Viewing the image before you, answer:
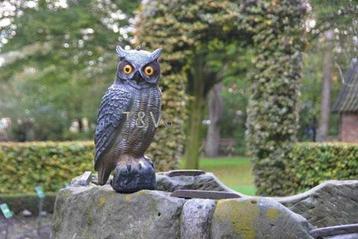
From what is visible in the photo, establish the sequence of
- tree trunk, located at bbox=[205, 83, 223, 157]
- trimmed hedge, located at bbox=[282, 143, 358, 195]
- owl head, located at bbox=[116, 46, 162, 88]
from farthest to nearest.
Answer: tree trunk, located at bbox=[205, 83, 223, 157]
trimmed hedge, located at bbox=[282, 143, 358, 195]
owl head, located at bbox=[116, 46, 162, 88]

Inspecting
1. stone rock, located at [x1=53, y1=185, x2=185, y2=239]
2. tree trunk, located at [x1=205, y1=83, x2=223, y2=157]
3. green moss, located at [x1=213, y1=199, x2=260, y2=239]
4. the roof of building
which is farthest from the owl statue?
tree trunk, located at [x1=205, y1=83, x2=223, y2=157]

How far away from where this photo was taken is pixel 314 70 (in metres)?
26.0

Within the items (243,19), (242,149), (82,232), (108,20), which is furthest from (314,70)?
(82,232)

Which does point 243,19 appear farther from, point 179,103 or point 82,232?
point 82,232

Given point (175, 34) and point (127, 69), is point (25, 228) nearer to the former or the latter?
point (175, 34)

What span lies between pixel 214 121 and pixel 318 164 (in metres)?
21.1

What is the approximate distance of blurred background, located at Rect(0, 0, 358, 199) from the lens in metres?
12.1

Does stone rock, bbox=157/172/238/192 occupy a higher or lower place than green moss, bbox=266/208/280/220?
lower

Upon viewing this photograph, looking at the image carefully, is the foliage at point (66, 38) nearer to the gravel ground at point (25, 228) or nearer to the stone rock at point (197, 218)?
the gravel ground at point (25, 228)

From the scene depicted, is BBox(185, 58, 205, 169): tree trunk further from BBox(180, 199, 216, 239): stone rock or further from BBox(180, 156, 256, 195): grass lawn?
BBox(180, 199, 216, 239): stone rock

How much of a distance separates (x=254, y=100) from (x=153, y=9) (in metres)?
2.59

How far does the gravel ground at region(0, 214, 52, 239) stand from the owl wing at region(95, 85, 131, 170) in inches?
150

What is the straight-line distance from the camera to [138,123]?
17.0ft

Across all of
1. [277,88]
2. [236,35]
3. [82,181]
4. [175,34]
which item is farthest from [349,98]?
[82,181]
